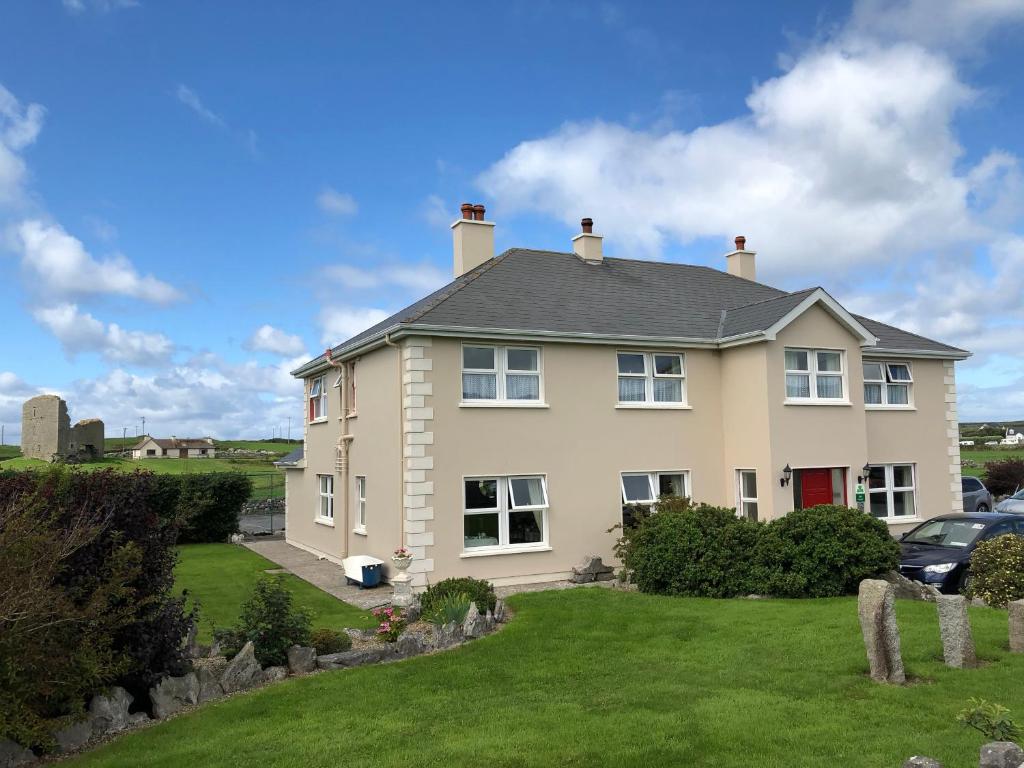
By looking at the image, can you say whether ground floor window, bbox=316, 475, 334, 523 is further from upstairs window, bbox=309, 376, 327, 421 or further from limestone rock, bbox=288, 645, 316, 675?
limestone rock, bbox=288, 645, 316, 675

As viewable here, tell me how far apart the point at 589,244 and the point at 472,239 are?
3.45 m

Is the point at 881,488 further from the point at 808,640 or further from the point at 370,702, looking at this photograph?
the point at 370,702

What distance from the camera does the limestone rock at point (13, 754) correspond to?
7.33 meters

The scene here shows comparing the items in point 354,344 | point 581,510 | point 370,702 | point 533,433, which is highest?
point 354,344

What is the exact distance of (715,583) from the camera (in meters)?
14.4

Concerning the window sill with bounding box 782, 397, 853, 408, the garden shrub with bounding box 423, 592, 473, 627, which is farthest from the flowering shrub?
the window sill with bounding box 782, 397, 853, 408

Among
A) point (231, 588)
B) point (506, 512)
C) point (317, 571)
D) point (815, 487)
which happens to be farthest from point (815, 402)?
point (231, 588)

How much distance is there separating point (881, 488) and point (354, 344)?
14.8m

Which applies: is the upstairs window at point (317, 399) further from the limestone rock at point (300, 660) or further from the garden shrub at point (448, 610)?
the limestone rock at point (300, 660)

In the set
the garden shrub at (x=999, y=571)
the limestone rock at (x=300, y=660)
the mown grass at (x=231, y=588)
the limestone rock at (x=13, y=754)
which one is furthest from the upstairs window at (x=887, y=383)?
the limestone rock at (x=13, y=754)

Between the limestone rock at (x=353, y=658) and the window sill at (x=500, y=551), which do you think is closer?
the limestone rock at (x=353, y=658)

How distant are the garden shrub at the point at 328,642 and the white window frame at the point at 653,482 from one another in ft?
29.8

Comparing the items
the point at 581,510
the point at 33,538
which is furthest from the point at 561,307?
the point at 33,538

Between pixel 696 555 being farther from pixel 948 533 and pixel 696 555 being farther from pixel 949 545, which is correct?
pixel 948 533
